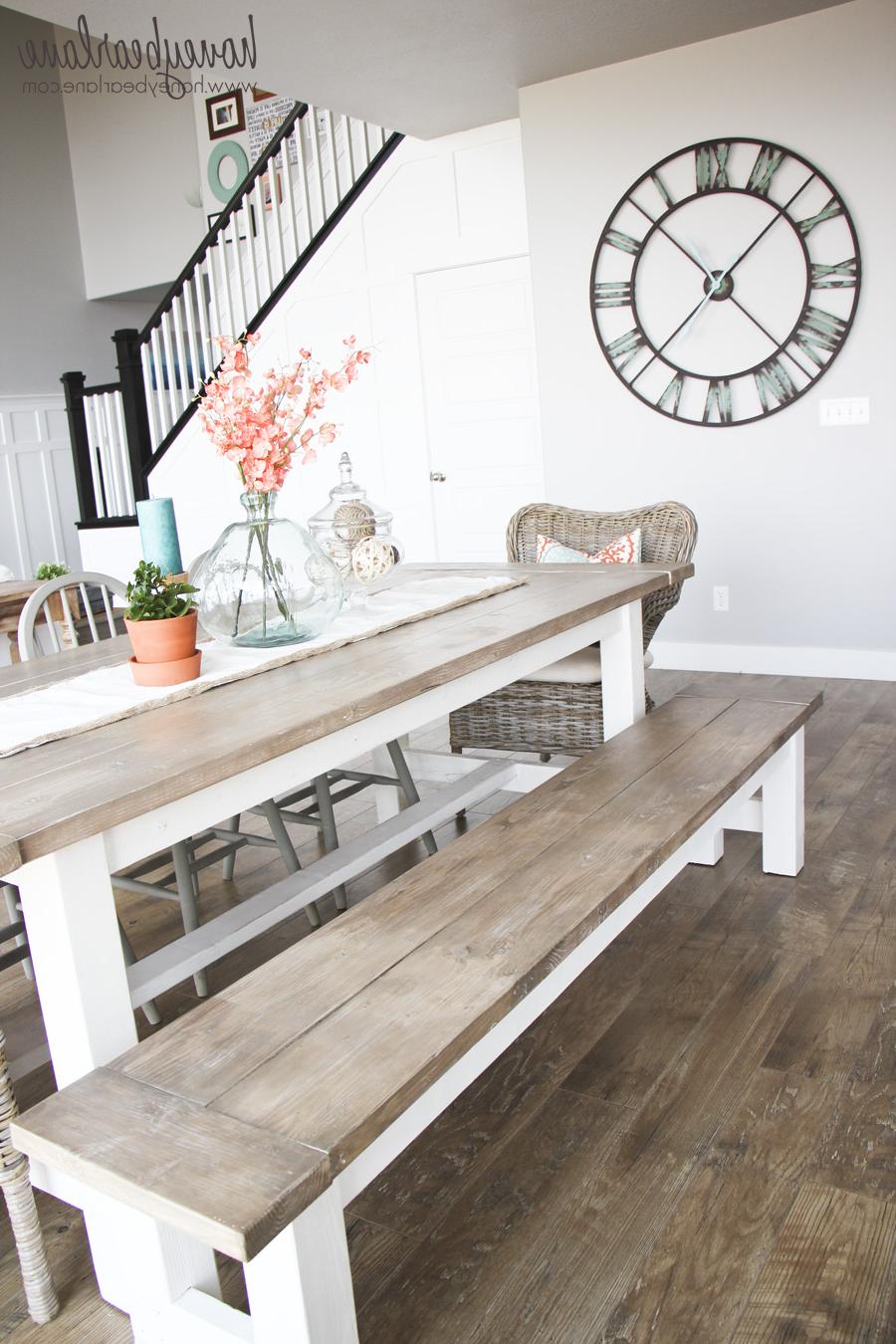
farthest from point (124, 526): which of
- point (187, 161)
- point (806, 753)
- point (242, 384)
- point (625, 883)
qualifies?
point (625, 883)

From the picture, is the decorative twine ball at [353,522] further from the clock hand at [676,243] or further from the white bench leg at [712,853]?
the clock hand at [676,243]

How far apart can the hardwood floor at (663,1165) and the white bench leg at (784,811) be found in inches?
5.1

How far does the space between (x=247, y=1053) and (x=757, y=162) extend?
4408 millimetres

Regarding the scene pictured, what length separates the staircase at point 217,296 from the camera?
6.16 m

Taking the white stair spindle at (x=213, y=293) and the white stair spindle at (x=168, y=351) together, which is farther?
the white stair spindle at (x=168, y=351)

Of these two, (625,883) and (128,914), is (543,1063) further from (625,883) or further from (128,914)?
(128,914)

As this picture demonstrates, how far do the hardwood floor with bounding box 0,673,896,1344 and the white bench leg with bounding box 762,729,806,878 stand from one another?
130 millimetres

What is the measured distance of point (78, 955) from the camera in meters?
1.45

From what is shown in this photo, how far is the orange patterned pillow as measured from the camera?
11.8 feet

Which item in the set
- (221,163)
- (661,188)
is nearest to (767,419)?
(661,188)

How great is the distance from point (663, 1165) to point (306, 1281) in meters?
0.81

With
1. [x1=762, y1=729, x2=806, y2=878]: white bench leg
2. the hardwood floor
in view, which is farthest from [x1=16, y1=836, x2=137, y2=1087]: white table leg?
[x1=762, y1=729, x2=806, y2=878]: white bench leg

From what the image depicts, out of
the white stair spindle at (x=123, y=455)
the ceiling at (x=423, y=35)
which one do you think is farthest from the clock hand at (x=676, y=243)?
the white stair spindle at (x=123, y=455)

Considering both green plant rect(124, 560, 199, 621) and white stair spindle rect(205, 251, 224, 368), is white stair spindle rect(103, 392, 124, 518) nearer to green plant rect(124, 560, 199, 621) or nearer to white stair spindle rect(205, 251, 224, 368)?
white stair spindle rect(205, 251, 224, 368)
